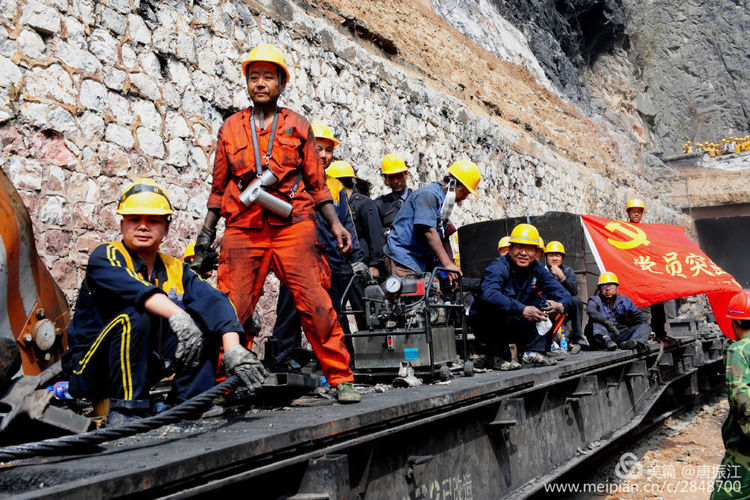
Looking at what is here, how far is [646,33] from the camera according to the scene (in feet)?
154

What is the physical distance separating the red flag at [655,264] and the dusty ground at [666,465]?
150cm

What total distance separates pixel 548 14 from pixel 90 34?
28.7 metres

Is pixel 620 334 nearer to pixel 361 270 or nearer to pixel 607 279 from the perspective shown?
pixel 607 279

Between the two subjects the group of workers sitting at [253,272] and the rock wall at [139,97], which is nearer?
the group of workers sitting at [253,272]

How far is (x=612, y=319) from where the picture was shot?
7973mm

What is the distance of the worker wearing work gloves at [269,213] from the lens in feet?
12.4

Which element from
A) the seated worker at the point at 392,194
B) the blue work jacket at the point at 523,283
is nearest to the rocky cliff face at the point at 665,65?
the seated worker at the point at 392,194

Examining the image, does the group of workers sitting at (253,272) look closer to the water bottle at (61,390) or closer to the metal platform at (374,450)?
the metal platform at (374,450)

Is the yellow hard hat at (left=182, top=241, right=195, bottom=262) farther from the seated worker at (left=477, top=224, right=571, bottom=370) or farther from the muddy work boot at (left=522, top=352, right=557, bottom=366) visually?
the muddy work boot at (left=522, top=352, right=557, bottom=366)

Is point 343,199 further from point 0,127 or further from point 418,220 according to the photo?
point 0,127

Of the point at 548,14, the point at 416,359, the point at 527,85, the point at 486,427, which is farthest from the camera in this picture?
the point at 548,14

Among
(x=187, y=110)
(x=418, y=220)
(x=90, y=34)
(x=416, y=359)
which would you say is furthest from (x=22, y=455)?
(x=187, y=110)

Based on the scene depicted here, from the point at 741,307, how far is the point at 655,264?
612 cm

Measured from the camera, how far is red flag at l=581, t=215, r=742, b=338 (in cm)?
872
